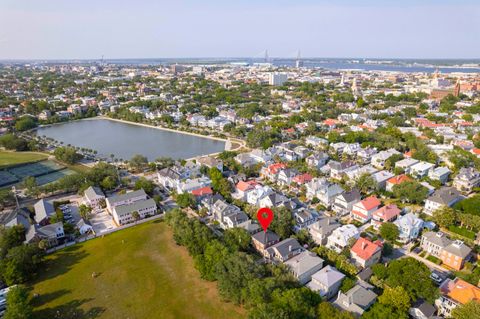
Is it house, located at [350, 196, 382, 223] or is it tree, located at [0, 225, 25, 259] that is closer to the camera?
tree, located at [0, 225, 25, 259]

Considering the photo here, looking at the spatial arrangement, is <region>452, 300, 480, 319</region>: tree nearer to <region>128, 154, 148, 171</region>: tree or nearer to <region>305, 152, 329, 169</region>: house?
<region>305, 152, 329, 169</region>: house

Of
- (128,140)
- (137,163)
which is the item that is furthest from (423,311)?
(128,140)

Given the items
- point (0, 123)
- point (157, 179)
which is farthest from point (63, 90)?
point (157, 179)

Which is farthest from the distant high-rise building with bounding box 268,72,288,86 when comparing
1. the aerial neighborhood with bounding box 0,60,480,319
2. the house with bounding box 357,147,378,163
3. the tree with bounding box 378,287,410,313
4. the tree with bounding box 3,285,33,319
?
the tree with bounding box 3,285,33,319

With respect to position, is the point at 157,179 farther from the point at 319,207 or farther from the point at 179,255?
the point at 319,207

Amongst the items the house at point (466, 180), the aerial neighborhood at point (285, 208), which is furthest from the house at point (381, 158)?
the house at point (466, 180)

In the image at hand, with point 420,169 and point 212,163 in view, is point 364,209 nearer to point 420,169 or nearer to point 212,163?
point 420,169

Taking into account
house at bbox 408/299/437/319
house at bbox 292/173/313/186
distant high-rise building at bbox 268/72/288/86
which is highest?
distant high-rise building at bbox 268/72/288/86
